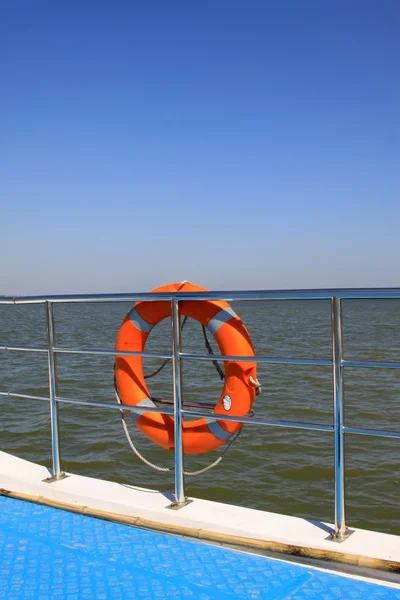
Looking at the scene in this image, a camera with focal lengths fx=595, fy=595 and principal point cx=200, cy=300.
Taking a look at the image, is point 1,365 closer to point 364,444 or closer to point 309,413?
point 309,413

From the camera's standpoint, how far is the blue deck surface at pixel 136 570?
5.14ft

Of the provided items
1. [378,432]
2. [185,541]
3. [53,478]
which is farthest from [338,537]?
[53,478]

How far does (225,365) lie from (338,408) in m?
0.64

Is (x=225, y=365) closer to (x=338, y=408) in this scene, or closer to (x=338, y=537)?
(x=338, y=408)

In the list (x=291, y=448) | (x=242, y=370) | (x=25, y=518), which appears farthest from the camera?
(x=291, y=448)

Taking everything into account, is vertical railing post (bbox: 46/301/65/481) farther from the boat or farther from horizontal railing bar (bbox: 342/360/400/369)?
horizontal railing bar (bbox: 342/360/400/369)

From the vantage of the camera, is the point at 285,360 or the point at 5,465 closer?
the point at 285,360

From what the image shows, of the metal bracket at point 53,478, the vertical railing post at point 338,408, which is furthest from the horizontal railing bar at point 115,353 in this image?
the vertical railing post at point 338,408

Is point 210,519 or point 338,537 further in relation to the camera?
point 210,519

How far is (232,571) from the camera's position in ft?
5.48

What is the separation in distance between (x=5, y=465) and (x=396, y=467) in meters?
3.49

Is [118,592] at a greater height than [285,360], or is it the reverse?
[285,360]

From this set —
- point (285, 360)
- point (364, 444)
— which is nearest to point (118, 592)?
point (285, 360)

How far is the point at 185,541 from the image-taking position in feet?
6.11
